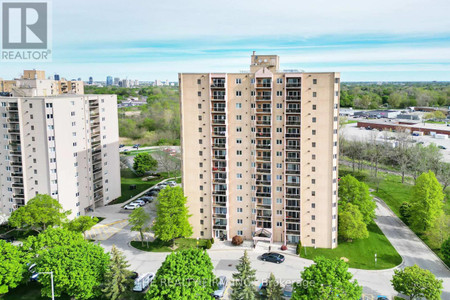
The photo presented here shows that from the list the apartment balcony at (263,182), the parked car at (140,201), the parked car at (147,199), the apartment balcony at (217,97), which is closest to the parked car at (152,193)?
the parked car at (147,199)

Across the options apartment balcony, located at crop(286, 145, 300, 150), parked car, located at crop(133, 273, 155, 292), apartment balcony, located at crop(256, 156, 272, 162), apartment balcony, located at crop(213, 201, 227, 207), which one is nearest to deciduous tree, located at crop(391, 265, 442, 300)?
apartment balcony, located at crop(286, 145, 300, 150)

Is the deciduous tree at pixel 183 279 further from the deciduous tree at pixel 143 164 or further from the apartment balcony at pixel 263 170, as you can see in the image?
the deciduous tree at pixel 143 164

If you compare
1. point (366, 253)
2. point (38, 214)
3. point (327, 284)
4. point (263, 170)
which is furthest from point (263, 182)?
point (38, 214)

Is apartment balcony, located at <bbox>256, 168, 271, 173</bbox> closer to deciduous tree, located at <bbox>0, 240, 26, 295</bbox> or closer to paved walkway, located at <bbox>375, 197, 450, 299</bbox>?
paved walkway, located at <bbox>375, 197, 450, 299</bbox>

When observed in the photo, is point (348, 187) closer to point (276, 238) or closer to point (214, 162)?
point (276, 238)

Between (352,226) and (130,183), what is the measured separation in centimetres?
4638

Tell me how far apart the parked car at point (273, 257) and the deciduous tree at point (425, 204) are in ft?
71.4

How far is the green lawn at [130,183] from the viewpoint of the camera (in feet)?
226

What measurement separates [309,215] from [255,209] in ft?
22.4

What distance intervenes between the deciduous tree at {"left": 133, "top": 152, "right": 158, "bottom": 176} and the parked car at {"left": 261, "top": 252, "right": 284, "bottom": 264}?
146 feet

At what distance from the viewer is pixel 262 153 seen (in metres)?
49.3

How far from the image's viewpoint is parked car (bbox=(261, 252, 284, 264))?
4472 cm

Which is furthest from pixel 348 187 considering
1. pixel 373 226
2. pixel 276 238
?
pixel 276 238

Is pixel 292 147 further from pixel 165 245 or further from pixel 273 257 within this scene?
pixel 165 245
